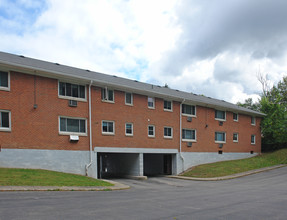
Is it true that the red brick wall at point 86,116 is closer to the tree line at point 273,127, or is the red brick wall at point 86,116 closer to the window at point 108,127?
the window at point 108,127

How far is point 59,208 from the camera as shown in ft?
29.5

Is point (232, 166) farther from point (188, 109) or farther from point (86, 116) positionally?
point (86, 116)

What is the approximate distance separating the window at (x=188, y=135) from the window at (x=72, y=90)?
11.9 meters

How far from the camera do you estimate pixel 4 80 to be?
59.6 feet

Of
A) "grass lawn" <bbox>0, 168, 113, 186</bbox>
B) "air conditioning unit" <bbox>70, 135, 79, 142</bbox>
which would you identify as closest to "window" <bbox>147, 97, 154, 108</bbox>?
"air conditioning unit" <bbox>70, 135, 79, 142</bbox>

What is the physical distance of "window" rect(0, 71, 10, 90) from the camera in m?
18.1

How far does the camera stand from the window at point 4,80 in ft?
59.3

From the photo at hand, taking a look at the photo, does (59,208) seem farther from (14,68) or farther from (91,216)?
(14,68)

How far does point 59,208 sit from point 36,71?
12362mm

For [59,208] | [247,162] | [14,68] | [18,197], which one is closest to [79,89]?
[14,68]

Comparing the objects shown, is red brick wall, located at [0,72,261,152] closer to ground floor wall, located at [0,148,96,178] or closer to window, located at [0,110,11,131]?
window, located at [0,110,11,131]

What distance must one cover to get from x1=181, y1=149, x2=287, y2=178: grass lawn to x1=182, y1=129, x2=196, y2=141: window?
2928 mm

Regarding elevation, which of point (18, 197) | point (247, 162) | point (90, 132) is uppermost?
point (90, 132)

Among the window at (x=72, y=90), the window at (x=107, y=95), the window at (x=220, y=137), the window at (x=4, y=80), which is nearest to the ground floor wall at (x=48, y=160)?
the window at (x=4, y=80)
